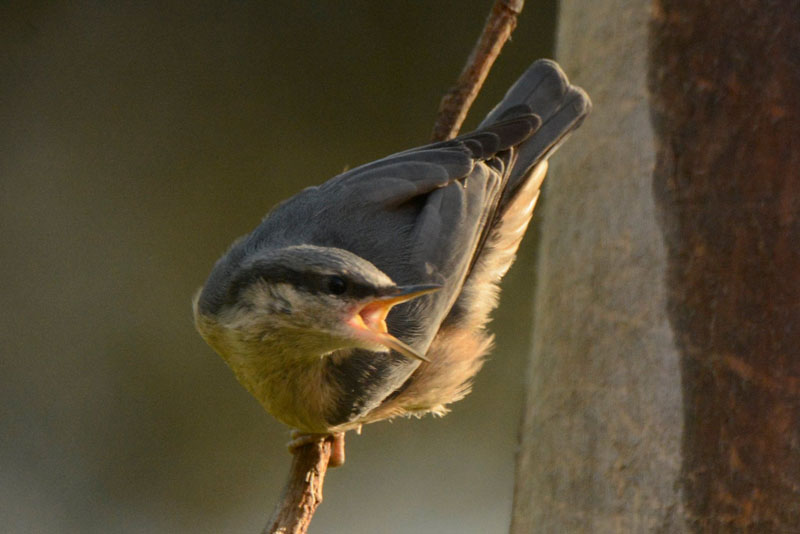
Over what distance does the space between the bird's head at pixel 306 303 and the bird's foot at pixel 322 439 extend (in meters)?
0.27

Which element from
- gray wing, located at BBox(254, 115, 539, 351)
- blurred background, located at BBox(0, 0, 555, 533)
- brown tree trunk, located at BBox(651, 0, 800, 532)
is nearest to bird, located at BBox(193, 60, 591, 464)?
gray wing, located at BBox(254, 115, 539, 351)

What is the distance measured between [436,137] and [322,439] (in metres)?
0.75

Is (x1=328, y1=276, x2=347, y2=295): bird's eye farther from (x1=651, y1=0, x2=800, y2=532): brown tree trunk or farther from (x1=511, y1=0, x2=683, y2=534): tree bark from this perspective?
(x1=651, y1=0, x2=800, y2=532): brown tree trunk

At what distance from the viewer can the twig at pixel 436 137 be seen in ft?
5.27

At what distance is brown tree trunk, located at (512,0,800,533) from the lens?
3.84ft

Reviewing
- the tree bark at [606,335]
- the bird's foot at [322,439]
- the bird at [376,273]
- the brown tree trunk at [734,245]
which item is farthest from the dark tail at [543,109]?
the bird's foot at [322,439]

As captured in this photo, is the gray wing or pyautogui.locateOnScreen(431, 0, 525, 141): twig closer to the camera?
the gray wing

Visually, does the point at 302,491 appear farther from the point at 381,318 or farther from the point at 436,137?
the point at 436,137

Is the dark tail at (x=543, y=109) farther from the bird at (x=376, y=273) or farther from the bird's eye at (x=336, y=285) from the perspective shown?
the bird's eye at (x=336, y=285)

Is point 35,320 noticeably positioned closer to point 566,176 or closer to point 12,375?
point 12,375

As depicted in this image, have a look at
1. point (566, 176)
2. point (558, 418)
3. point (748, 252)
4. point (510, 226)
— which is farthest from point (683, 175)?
point (510, 226)

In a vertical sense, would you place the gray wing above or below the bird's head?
above

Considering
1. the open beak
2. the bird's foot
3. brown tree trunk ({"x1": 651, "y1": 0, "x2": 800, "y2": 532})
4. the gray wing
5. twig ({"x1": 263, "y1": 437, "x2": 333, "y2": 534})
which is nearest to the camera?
brown tree trunk ({"x1": 651, "y1": 0, "x2": 800, "y2": 532})

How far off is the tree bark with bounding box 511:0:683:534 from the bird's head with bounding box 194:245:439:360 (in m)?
0.22
